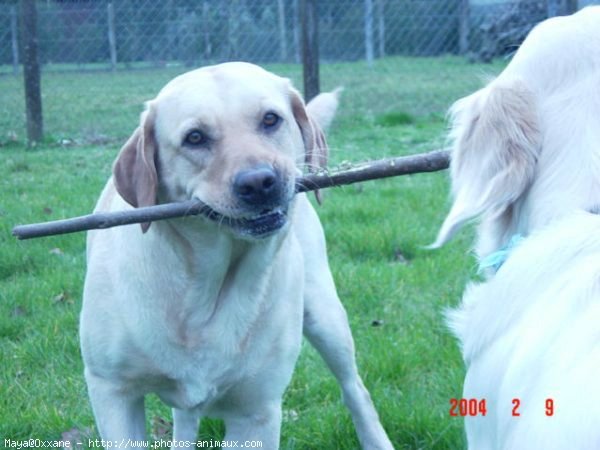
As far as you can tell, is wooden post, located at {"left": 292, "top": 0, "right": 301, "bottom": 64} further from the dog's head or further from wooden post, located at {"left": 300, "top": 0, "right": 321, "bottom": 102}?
the dog's head

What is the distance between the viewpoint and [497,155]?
2.10 meters

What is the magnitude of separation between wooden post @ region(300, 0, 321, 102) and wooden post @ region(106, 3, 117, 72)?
3018 millimetres

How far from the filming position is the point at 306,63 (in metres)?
10.5

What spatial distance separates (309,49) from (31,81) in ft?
10.1

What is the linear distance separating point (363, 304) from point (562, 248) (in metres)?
3.15

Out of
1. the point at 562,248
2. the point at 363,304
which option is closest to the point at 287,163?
the point at 562,248

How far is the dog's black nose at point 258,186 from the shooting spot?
2.74 metres

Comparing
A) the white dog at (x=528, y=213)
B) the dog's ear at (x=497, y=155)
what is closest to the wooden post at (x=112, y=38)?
the white dog at (x=528, y=213)

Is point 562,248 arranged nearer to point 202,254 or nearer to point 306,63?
point 202,254

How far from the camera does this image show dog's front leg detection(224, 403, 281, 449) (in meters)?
3.12

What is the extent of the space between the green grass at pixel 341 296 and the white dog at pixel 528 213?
160cm

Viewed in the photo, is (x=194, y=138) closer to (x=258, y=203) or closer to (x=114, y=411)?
(x=258, y=203)
